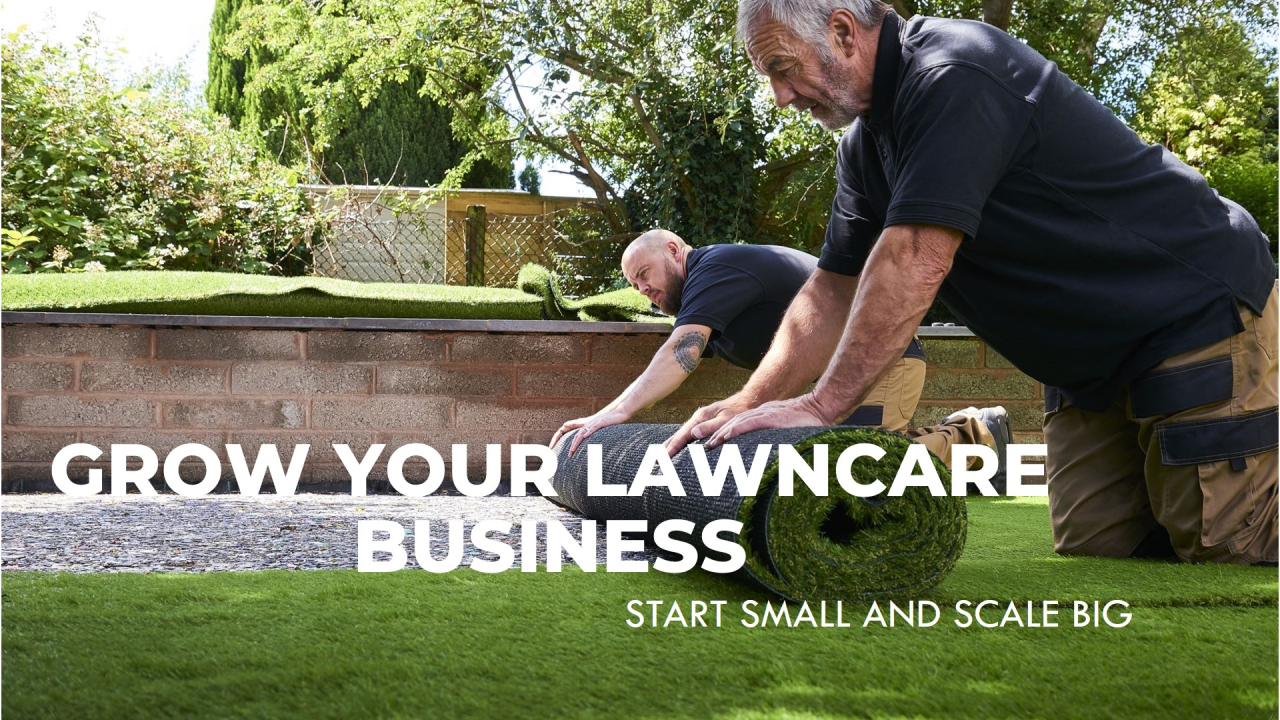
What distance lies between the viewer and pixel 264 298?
4.59m

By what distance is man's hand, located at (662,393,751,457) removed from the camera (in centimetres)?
222

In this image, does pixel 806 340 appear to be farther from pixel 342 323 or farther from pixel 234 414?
pixel 234 414

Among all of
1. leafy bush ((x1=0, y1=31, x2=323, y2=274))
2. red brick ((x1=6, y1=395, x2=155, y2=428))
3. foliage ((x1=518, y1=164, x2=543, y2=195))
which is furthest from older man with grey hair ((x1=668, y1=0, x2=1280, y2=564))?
foliage ((x1=518, y1=164, x2=543, y2=195))

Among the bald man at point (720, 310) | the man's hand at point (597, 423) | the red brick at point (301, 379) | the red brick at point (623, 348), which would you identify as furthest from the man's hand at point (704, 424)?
the red brick at point (301, 379)

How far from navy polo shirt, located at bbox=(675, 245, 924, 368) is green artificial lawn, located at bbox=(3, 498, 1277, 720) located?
1675 mm

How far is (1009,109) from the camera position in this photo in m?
2.06

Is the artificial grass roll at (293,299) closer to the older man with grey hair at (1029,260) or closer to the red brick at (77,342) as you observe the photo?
the red brick at (77,342)

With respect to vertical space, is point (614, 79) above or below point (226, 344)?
above

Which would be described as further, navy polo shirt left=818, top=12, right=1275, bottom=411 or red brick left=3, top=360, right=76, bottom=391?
red brick left=3, top=360, right=76, bottom=391

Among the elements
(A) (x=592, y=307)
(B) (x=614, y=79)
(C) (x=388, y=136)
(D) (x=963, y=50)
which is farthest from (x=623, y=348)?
(C) (x=388, y=136)

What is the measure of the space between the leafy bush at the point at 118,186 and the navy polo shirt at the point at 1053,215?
5071 mm

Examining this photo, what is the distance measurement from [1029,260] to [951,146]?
508 millimetres

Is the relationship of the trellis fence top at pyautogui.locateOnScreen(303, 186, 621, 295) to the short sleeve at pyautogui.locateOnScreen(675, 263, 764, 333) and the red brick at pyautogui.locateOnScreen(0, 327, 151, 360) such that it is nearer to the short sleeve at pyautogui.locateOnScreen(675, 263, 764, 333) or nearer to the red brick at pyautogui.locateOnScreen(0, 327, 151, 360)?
the red brick at pyautogui.locateOnScreen(0, 327, 151, 360)

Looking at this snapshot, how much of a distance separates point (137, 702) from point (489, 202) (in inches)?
379
